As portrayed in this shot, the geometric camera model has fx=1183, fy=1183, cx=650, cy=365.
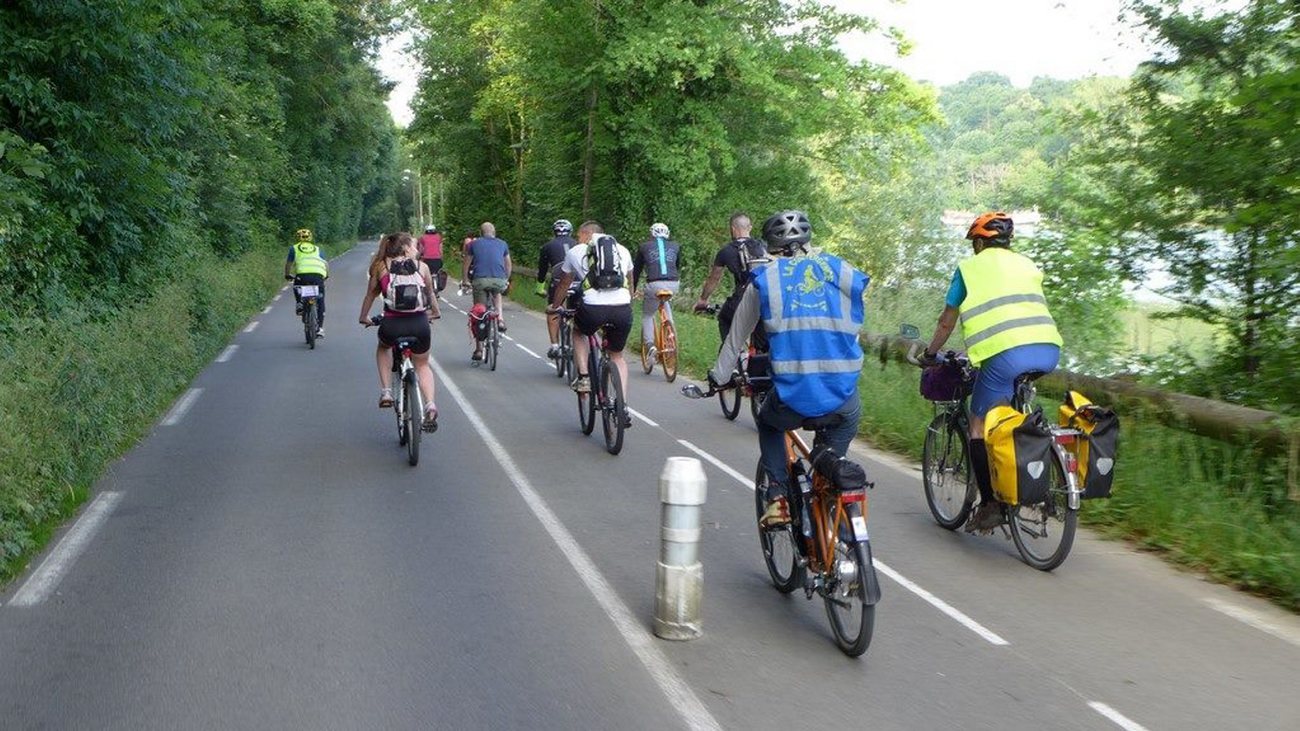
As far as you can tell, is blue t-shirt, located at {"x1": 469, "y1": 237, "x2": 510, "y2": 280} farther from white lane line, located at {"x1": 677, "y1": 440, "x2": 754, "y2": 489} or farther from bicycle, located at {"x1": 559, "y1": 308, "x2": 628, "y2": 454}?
white lane line, located at {"x1": 677, "y1": 440, "x2": 754, "y2": 489}

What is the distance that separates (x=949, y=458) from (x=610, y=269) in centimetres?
432

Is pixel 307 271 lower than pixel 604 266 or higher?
lower

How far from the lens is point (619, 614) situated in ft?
19.4

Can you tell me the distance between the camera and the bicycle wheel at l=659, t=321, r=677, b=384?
15508 mm

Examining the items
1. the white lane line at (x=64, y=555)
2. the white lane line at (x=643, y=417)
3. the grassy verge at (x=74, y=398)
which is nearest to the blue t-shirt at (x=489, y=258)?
the grassy verge at (x=74, y=398)

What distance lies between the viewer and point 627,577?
660 centimetres

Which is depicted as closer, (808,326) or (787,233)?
(808,326)

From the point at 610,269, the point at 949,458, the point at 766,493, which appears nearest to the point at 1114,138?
the point at 610,269

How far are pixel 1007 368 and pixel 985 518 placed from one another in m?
1.01

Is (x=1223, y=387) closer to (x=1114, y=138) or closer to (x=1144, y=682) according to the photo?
(x=1114, y=138)

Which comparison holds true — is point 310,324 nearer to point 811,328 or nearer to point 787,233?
point 787,233

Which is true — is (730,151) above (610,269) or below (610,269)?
above

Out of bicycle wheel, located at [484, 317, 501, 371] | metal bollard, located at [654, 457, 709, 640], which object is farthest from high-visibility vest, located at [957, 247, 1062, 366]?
bicycle wheel, located at [484, 317, 501, 371]

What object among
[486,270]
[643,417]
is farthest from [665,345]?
[486,270]
